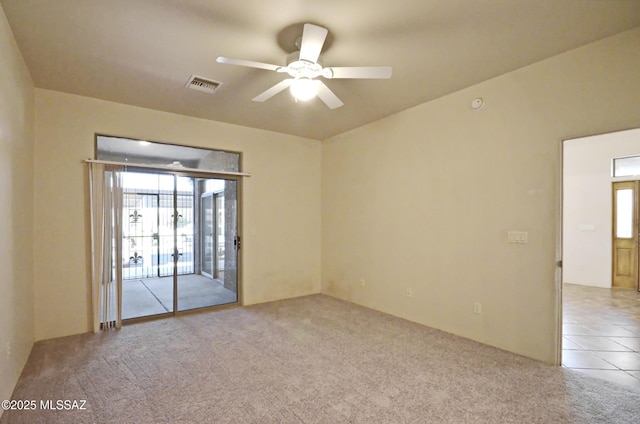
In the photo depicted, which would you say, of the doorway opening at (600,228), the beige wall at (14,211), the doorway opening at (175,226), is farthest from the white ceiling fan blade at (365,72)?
the doorway opening at (600,228)

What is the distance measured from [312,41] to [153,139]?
2.99m

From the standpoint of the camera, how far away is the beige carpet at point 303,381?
2.15m

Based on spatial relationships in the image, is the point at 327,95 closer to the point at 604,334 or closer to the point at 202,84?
the point at 202,84

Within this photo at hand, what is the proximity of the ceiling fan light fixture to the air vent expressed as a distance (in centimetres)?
121

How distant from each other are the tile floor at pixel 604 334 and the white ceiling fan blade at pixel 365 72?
3.05 metres

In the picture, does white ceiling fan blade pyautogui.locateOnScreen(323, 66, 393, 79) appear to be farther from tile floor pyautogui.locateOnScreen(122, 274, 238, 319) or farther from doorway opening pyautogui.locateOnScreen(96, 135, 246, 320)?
tile floor pyautogui.locateOnScreen(122, 274, 238, 319)

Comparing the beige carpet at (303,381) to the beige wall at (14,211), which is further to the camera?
the beige wall at (14,211)

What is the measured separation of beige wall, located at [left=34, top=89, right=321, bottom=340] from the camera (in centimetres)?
353

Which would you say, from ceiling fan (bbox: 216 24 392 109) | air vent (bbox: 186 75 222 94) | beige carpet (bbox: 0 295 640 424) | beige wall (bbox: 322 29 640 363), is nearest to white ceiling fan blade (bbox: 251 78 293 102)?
ceiling fan (bbox: 216 24 392 109)

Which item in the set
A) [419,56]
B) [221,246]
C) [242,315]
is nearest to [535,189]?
[419,56]

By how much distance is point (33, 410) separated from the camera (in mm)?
2193

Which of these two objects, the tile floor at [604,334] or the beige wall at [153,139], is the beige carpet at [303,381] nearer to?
the tile floor at [604,334]

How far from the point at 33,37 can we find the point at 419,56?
10.5 ft

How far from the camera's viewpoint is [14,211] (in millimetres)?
2645
